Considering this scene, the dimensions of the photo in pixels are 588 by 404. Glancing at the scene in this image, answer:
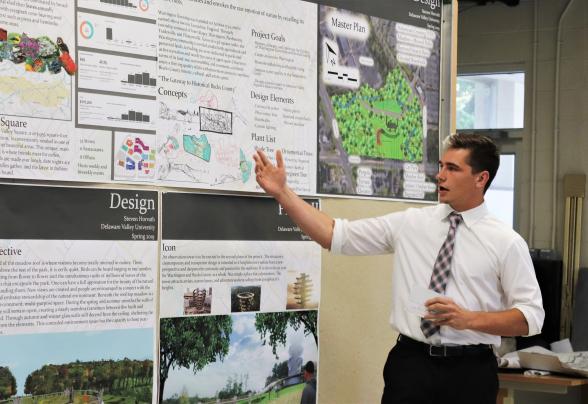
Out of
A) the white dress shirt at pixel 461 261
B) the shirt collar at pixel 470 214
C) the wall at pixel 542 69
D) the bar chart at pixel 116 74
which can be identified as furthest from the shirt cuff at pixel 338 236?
the wall at pixel 542 69

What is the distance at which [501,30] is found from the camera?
7.18m

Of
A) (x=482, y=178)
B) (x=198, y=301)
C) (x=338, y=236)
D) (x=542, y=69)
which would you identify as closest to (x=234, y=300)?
(x=198, y=301)

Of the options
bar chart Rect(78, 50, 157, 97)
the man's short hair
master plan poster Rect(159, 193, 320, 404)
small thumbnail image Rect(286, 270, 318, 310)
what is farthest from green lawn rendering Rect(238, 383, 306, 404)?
bar chart Rect(78, 50, 157, 97)

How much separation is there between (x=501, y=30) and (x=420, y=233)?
477 centimetres

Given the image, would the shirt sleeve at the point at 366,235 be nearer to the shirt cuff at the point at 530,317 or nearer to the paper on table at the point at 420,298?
Result: the paper on table at the point at 420,298

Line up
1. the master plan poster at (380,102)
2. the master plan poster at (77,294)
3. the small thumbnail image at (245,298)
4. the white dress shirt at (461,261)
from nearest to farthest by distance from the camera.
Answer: the master plan poster at (77,294) → the white dress shirt at (461,261) → the small thumbnail image at (245,298) → the master plan poster at (380,102)

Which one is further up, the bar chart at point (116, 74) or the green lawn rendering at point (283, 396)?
the bar chart at point (116, 74)

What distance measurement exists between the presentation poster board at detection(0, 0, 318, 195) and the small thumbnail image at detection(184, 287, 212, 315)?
0.38 meters

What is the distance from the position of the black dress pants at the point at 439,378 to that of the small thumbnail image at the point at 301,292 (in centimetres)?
47

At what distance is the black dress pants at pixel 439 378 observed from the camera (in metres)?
2.76

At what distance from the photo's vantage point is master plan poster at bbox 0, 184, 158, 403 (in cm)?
239

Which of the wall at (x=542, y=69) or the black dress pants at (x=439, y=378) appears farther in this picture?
the wall at (x=542, y=69)

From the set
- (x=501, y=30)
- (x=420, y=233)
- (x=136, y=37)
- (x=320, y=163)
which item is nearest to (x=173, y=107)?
(x=136, y=37)

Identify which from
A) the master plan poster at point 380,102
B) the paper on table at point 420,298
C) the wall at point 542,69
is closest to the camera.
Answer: the paper on table at point 420,298
